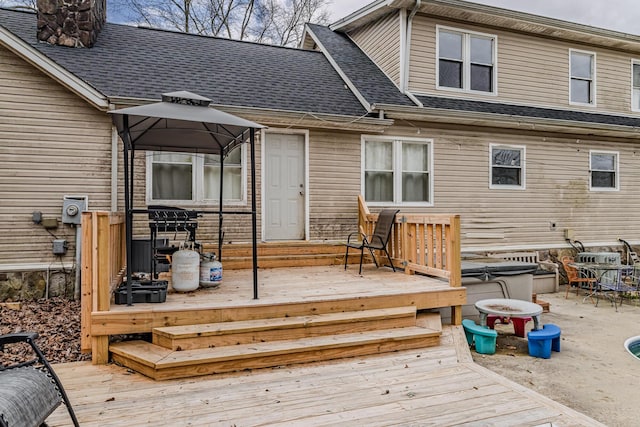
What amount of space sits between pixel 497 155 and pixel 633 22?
27.7 meters

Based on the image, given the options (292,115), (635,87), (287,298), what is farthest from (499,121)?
(287,298)

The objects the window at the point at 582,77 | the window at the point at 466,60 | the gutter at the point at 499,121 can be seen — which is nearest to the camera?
the gutter at the point at 499,121

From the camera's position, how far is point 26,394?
6.68 ft

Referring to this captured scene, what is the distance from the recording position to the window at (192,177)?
6.71 metres

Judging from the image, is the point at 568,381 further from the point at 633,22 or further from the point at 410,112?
the point at 633,22

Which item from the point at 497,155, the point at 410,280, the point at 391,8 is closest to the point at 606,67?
the point at 497,155

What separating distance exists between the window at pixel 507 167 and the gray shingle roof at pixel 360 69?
88.6 inches

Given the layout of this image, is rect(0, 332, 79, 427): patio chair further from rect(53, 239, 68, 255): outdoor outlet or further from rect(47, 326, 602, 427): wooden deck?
rect(53, 239, 68, 255): outdoor outlet

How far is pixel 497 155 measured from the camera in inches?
345

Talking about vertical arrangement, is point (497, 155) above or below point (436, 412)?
above

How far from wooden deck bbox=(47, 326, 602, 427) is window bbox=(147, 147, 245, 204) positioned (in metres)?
3.72

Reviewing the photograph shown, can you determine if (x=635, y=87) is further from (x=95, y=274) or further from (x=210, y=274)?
(x=95, y=274)

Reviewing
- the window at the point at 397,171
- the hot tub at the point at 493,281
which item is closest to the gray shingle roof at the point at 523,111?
the window at the point at 397,171

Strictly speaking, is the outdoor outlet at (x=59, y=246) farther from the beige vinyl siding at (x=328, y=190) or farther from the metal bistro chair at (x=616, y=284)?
the metal bistro chair at (x=616, y=284)
